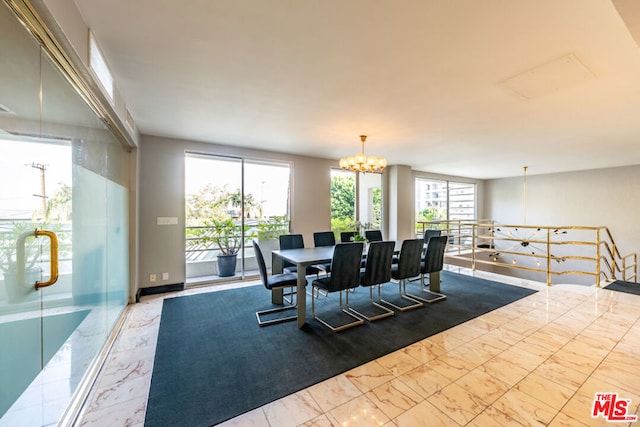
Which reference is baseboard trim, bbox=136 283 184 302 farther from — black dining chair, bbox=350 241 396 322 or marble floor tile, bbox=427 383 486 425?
marble floor tile, bbox=427 383 486 425

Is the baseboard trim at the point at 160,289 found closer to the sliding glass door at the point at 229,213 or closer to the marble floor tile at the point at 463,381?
the sliding glass door at the point at 229,213

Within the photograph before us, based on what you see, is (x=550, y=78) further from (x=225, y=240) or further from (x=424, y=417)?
(x=225, y=240)

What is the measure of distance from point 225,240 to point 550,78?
16.7 feet

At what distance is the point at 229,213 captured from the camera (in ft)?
16.7

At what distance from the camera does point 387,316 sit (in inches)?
131

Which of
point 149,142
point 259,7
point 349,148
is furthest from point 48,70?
point 349,148

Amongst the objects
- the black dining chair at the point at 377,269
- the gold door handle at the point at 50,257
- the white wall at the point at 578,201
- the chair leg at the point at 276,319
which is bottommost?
the chair leg at the point at 276,319

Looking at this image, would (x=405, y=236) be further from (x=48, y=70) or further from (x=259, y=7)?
(x=48, y=70)

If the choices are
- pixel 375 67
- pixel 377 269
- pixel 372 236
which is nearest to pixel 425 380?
pixel 377 269

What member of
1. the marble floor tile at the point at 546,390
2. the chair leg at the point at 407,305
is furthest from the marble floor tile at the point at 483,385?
the chair leg at the point at 407,305

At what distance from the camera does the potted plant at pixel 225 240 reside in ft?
16.3

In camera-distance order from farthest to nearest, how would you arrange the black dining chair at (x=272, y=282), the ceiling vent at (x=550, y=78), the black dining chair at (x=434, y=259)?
the black dining chair at (x=434, y=259), the black dining chair at (x=272, y=282), the ceiling vent at (x=550, y=78)

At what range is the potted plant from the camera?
4.97 meters

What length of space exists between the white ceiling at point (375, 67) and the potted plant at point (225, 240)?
1.68 m
